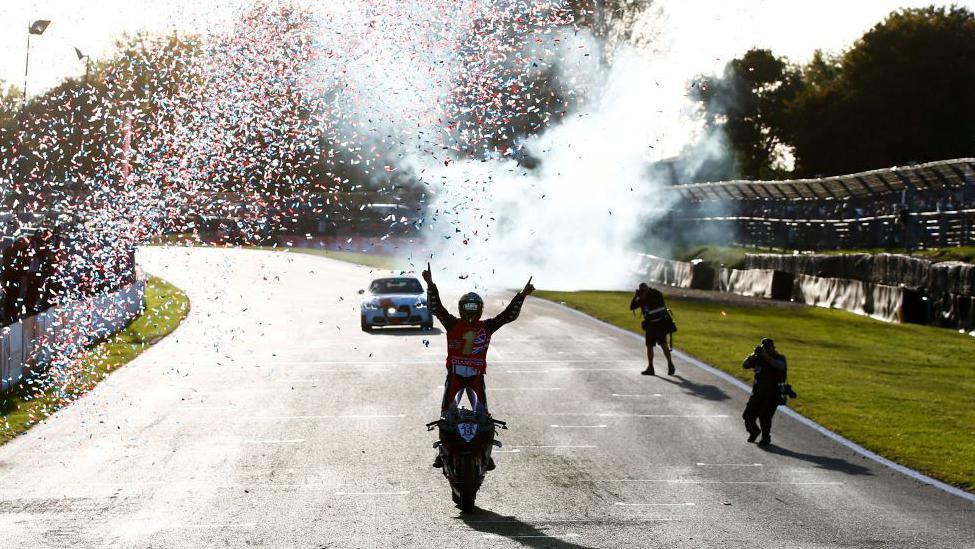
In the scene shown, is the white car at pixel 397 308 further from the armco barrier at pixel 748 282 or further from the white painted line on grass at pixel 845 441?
the armco barrier at pixel 748 282

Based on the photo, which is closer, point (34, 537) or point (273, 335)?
point (34, 537)

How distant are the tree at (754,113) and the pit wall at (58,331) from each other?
70.9 m

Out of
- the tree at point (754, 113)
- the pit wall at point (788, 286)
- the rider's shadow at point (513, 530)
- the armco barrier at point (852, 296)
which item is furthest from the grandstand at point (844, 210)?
the tree at point (754, 113)

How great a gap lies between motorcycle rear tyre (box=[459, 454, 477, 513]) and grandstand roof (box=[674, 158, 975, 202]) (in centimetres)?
2605

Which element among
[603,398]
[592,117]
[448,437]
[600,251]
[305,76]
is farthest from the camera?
[600,251]

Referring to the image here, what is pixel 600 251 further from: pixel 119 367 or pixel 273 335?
pixel 119 367

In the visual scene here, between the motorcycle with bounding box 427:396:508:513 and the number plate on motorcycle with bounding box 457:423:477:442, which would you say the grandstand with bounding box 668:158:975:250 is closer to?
the motorcycle with bounding box 427:396:508:513

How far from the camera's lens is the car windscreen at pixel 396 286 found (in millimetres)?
37125

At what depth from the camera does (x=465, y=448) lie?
12.5 meters

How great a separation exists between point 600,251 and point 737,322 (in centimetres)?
2584

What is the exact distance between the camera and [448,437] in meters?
12.6

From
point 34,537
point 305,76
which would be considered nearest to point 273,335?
point 305,76

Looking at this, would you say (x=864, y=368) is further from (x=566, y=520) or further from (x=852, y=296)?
(x=566, y=520)

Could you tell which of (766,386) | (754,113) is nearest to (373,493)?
(766,386)
